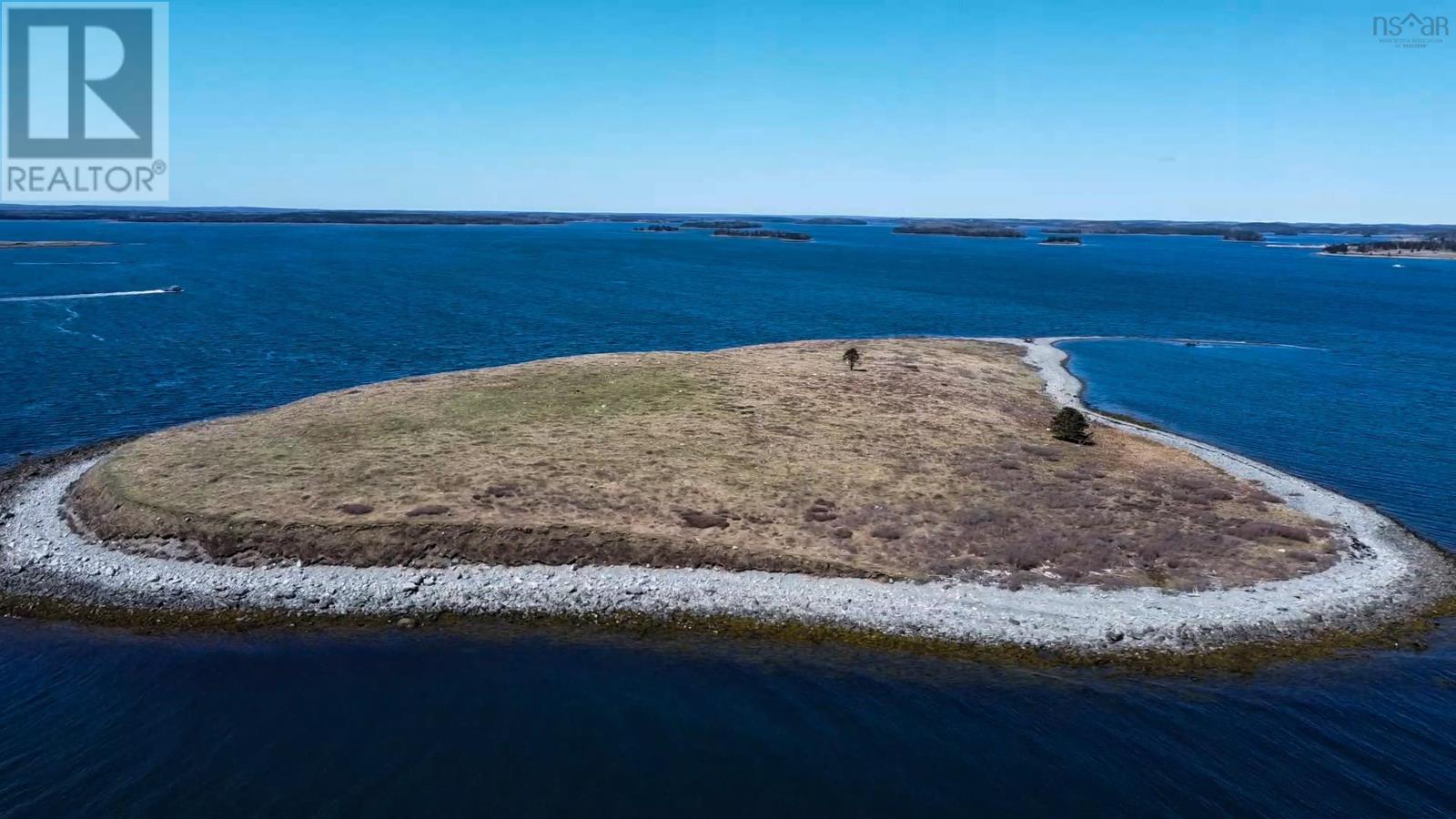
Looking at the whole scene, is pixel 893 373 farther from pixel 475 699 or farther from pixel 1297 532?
pixel 475 699

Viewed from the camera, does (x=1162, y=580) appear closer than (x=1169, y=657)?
No

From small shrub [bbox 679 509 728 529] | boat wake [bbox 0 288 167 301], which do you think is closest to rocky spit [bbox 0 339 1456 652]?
small shrub [bbox 679 509 728 529]

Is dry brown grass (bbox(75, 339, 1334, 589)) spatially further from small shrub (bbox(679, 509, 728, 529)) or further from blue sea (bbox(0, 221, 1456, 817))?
blue sea (bbox(0, 221, 1456, 817))

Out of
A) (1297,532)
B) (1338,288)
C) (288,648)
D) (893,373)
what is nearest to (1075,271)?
(1338,288)

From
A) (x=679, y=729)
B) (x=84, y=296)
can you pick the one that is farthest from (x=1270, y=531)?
(x=84, y=296)

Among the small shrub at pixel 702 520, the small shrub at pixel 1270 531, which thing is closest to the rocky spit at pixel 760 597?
the small shrub at pixel 1270 531

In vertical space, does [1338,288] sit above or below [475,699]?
above

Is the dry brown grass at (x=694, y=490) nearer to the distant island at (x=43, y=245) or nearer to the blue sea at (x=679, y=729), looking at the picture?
the blue sea at (x=679, y=729)
